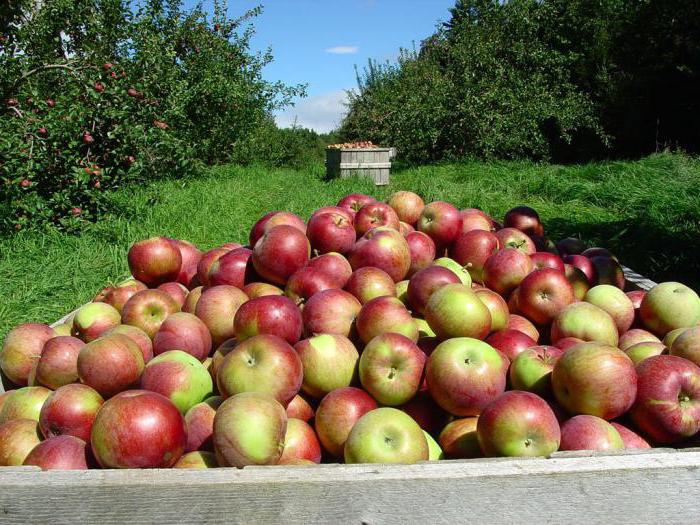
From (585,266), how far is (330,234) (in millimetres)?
1201

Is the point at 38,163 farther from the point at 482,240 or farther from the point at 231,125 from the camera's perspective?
the point at 231,125

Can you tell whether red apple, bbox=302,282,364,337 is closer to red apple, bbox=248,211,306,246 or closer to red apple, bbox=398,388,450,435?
red apple, bbox=398,388,450,435

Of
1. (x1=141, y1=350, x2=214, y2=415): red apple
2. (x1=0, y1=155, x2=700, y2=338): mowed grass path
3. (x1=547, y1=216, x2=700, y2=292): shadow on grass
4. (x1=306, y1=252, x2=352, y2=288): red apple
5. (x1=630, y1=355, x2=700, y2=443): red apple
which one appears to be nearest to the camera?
(x1=630, y1=355, x2=700, y2=443): red apple

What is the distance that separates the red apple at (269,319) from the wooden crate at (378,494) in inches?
31.3

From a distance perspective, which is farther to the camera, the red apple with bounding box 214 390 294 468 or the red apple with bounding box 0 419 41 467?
the red apple with bounding box 0 419 41 467

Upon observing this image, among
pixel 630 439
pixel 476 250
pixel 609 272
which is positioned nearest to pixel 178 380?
pixel 630 439

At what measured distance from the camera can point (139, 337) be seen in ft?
6.65

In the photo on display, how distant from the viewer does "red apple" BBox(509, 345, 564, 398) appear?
168 centimetres

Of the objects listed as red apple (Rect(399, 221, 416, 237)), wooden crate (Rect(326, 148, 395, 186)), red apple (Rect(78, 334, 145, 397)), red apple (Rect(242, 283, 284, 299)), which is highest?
wooden crate (Rect(326, 148, 395, 186))

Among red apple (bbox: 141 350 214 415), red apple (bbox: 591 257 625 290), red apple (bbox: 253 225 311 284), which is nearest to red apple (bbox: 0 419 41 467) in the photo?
red apple (bbox: 141 350 214 415)

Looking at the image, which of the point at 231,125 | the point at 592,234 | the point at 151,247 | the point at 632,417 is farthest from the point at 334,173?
the point at 632,417

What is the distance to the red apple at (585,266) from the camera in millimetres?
2576

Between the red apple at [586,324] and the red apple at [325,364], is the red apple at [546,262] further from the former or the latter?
the red apple at [325,364]

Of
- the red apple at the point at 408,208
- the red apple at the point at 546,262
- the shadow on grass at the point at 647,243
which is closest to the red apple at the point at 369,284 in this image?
the red apple at the point at 546,262
